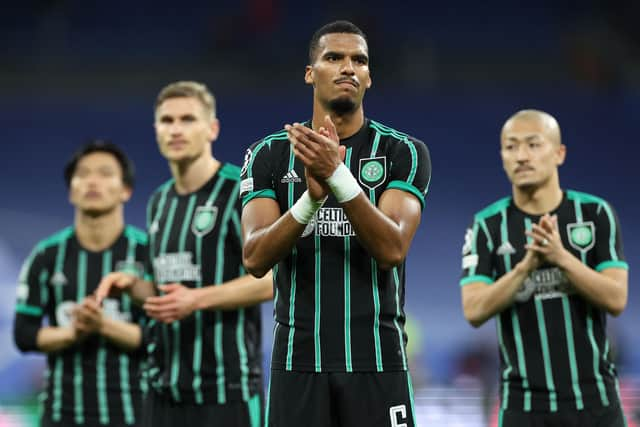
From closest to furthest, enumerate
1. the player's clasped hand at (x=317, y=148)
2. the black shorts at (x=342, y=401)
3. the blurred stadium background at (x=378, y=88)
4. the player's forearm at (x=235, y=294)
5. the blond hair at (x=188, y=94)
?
the player's clasped hand at (x=317, y=148) < the black shorts at (x=342, y=401) < the player's forearm at (x=235, y=294) < the blond hair at (x=188, y=94) < the blurred stadium background at (x=378, y=88)

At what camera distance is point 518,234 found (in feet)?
16.0

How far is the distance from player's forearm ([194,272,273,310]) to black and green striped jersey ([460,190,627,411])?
93 cm

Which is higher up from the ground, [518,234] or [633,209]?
[633,209]

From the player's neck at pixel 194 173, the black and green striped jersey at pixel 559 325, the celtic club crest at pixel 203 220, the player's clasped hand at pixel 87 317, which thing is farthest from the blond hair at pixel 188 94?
the black and green striped jersey at pixel 559 325

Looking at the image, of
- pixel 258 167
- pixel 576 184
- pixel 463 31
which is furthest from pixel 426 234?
pixel 258 167

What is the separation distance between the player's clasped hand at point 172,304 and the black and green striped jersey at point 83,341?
3.04 ft

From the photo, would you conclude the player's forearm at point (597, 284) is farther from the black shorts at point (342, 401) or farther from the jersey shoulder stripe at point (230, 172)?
the jersey shoulder stripe at point (230, 172)

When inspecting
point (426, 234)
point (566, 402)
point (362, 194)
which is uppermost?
point (426, 234)

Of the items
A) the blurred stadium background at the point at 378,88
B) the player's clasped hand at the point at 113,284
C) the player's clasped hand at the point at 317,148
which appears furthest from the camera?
the blurred stadium background at the point at 378,88

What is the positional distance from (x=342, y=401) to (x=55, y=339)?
2359mm

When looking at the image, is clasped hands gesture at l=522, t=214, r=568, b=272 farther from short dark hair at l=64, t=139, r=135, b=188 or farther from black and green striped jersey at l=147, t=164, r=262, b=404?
short dark hair at l=64, t=139, r=135, b=188

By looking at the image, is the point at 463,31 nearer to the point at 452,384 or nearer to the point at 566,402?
the point at 452,384

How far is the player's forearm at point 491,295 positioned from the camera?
459 centimetres

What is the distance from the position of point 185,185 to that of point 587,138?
23.0 ft
